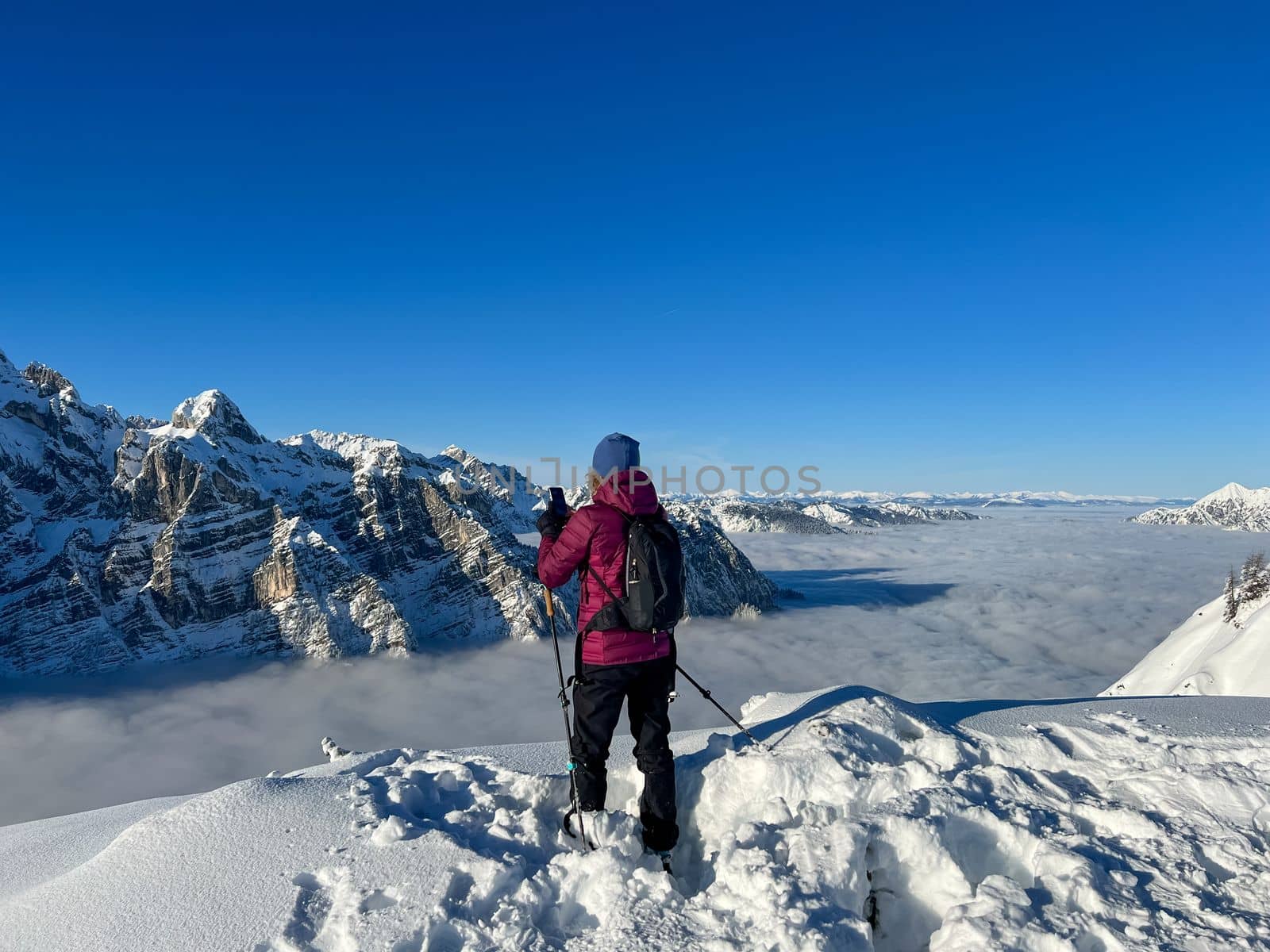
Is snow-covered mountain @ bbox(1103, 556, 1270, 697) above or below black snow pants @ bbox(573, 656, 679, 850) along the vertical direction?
below

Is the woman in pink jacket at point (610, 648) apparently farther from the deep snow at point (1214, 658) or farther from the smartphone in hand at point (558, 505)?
the deep snow at point (1214, 658)

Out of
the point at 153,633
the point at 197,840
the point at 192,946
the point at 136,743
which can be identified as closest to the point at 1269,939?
the point at 192,946

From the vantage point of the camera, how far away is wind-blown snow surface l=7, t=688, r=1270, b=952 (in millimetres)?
4066

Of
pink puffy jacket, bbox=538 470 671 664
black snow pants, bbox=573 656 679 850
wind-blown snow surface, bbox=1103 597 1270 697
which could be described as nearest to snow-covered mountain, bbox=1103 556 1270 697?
wind-blown snow surface, bbox=1103 597 1270 697

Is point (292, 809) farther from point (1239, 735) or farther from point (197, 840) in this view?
point (1239, 735)

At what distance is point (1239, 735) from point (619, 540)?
6.61m

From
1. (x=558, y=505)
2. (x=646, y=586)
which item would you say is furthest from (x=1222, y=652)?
(x=558, y=505)

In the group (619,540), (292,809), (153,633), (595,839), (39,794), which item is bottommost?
(39,794)

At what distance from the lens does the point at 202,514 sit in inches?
7554

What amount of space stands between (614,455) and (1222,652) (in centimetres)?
4655

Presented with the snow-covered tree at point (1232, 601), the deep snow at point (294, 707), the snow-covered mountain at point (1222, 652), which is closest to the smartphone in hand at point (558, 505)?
the snow-covered mountain at point (1222, 652)

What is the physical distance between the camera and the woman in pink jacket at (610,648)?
18.9 feet

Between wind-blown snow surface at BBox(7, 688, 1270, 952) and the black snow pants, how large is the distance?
0.44 m

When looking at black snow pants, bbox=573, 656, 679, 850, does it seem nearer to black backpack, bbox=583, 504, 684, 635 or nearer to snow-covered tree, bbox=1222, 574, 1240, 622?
black backpack, bbox=583, 504, 684, 635
